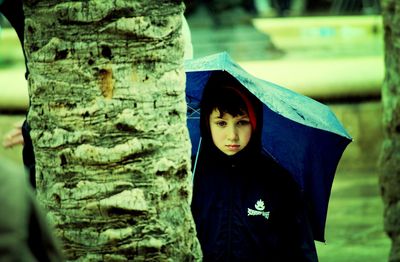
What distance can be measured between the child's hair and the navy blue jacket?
15 cm

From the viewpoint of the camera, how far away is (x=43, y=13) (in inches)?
132

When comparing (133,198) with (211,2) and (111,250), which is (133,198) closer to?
(111,250)

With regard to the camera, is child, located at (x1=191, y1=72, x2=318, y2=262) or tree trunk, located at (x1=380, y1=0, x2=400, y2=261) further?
tree trunk, located at (x1=380, y1=0, x2=400, y2=261)

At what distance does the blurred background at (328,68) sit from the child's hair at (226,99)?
2.91m

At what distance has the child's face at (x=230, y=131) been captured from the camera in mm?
4340

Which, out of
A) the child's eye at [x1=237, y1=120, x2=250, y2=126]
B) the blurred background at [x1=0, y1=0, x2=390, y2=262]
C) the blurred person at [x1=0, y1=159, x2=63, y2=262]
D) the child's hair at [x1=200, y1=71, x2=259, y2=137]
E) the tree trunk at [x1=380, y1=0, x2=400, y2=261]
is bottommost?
the blurred background at [x1=0, y1=0, x2=390, y2=262]

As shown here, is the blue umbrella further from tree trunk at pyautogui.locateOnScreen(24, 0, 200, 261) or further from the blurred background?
the blurred background

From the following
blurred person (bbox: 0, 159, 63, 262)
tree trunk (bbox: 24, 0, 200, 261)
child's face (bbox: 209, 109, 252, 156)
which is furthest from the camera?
child's face (bbox: 209, 109, 252, 156)

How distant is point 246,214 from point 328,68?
641 cm

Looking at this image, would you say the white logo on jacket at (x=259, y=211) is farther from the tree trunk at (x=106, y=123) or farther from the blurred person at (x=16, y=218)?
the blurred person at (x=16, y=218)

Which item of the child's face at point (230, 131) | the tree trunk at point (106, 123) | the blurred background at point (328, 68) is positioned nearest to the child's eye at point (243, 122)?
the child's face at point (230, 131)

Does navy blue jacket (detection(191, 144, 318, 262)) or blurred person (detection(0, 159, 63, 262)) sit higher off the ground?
blurred person (detection(0, 159, 63, 262))

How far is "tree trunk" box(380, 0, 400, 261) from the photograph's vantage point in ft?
18.3

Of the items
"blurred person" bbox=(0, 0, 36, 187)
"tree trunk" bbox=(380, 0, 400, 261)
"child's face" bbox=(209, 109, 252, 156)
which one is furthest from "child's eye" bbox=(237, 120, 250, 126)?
"tree trunk" bbox=(380, 0, 400, 261)
